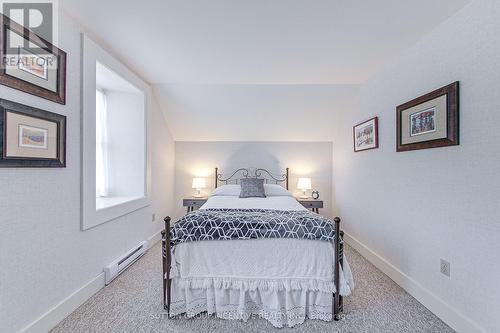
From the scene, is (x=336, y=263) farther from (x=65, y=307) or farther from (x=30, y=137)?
(x=30, y=137)

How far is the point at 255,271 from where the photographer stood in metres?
1.87

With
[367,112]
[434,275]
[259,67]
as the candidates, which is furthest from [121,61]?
[434,275]

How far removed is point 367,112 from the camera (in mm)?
3154

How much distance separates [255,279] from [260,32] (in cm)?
223

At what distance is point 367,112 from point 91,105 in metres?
3.38

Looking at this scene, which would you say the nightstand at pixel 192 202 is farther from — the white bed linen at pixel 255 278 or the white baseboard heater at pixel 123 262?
the white bed linen at pixel 255 278

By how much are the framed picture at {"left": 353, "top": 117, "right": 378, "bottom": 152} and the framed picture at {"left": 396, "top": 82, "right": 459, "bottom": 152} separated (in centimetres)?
44

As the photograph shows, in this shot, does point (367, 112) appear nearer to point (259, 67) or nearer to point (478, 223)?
point (259, 67)

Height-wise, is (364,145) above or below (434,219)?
above

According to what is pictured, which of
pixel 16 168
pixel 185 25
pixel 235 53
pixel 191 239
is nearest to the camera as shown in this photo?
pixel 16 168

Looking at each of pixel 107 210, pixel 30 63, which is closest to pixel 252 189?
pixel 107 210

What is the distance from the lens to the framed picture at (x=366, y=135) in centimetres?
288

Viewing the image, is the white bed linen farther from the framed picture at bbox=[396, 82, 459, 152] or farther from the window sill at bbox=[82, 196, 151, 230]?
the framed picture at bbox=[396, 82, 459, 152]

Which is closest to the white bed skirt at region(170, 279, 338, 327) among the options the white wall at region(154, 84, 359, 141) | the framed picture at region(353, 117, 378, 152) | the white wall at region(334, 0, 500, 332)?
the white wall at region(334, 0, 500, 332)
